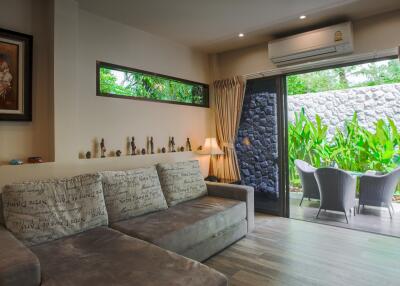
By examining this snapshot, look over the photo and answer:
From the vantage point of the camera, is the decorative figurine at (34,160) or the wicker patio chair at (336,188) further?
the wicker patio chair at (336,188)

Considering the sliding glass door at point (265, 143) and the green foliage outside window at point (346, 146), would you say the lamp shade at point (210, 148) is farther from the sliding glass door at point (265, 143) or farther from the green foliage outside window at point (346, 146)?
the green foliage outside window at point (346, 146)

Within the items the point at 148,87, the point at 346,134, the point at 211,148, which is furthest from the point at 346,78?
the point at 148,87

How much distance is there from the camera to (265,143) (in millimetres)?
4188

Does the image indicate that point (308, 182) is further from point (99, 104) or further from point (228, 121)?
point (99, 104)

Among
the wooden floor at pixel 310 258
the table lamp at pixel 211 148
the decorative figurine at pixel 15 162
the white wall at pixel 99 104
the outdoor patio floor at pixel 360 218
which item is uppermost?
the white wall at pixel 99 104

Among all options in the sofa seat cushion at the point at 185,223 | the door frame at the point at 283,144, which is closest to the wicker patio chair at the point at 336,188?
the door frame at the point at 283,144

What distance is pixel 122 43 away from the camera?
3252 millimetres

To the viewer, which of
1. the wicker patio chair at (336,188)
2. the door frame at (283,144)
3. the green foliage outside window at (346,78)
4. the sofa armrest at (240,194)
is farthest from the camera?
the door frame at (283,144)

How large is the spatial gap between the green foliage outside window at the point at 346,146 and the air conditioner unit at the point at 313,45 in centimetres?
117

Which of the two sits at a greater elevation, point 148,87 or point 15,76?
point 148,87

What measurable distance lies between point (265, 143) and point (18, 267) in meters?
3.47

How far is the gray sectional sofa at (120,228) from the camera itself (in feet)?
5.01

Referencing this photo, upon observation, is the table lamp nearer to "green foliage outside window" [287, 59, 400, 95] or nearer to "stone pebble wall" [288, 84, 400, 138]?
"stone pebble wall" [288, 84, 400, 138]

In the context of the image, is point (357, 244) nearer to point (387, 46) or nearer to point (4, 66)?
point (387, 46)
